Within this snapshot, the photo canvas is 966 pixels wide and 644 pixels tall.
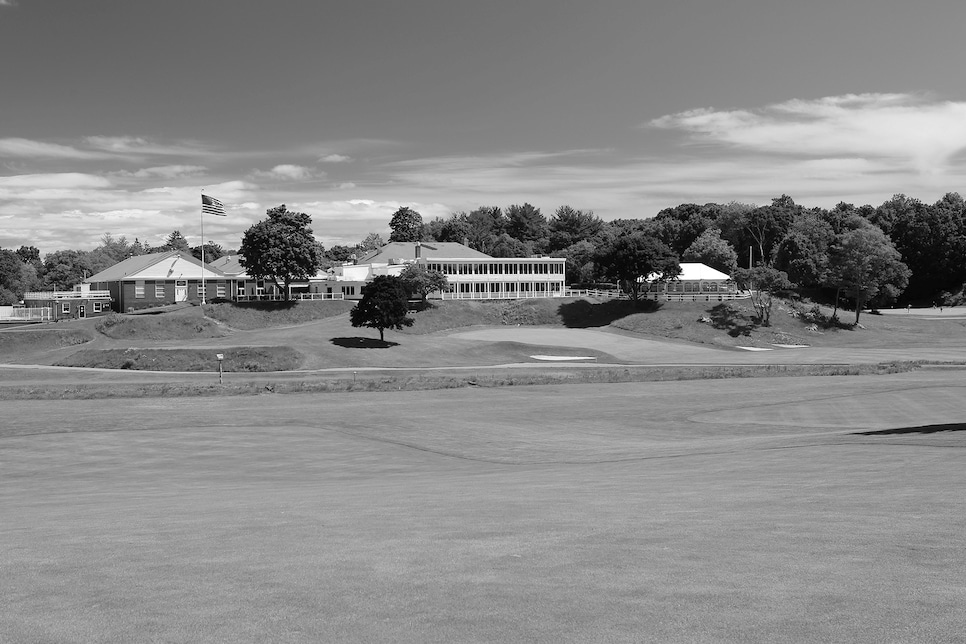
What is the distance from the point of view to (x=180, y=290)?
4429 inches

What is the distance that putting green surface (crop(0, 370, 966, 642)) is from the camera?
7992mm

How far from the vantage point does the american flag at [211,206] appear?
94.2 metres

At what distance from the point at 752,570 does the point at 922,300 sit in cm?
13749

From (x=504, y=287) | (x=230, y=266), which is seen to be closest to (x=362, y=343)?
(x=504, y=287)

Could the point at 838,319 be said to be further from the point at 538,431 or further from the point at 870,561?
the point at 870,561

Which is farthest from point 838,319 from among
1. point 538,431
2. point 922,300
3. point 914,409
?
point 538,431

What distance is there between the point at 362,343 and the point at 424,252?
45.9 metres

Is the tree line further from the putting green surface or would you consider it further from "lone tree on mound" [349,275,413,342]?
the putting green surface

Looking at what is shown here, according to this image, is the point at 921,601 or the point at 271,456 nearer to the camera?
the point at 921,601

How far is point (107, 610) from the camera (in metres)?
8.55

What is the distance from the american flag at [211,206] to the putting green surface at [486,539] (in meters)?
66.8

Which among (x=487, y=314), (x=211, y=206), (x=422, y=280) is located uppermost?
(x=211, y=206)

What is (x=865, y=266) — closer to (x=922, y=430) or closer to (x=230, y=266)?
(x=922, y=430)

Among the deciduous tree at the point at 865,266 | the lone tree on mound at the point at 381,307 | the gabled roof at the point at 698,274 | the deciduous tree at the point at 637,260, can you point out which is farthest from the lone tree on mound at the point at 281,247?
the deciduous tree at the point at 865,266
